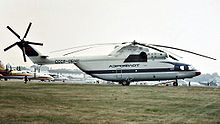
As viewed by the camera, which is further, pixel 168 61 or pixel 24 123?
pixel 168 61

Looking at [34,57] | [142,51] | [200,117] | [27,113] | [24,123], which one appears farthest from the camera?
[34,57]

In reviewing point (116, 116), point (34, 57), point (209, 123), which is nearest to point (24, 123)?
point (116, 116)

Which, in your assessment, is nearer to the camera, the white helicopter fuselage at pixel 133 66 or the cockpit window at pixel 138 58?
the white helicopter fuselage at pixel 133 66

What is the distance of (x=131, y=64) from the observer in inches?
1576

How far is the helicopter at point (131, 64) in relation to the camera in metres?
39.7

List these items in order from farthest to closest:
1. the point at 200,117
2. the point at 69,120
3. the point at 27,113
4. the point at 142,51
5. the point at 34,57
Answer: the point at 34,57
the point at 142,51
the point at 27,113
the point at 200,117
the point at 69,120

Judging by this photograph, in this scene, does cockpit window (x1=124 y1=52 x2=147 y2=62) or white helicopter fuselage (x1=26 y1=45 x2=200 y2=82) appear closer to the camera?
white helicopter fuselage (x1=26 y1=45 x2=200 y2=82)

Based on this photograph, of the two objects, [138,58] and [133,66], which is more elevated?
[138,58]

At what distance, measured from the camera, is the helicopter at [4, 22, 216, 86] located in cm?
3966

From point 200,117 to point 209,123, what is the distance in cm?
127

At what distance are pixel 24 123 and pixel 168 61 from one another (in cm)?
3266

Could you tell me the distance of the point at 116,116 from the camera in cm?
1096

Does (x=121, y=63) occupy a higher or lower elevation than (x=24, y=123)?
higher

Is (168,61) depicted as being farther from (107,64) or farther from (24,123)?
(24,123)
